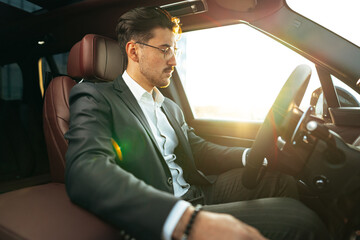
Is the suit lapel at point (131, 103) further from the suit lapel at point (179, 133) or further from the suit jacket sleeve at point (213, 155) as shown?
the suit jacket sleeve at point (213, 155)

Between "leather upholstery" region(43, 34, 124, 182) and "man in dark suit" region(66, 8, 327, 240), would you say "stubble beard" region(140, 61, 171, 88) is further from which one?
"leather upholstery" region(43, 34, 124, 182)

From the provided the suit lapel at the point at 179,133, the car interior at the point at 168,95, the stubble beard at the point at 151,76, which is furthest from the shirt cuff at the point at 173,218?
the stubble beard at the point at 151,76

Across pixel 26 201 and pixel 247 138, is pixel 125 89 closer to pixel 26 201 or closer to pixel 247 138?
pixel 26 201

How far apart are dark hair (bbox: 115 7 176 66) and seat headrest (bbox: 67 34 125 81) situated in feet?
0.47

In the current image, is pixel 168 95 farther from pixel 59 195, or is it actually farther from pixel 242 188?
pixel 59 195

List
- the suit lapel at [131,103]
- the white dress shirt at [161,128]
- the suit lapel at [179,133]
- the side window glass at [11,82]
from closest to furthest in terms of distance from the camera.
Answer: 1. the suit lapel at [131,103]
2. the white dress shirt at [161,128]
3. the suit lapel at [179,133]
4. the side window glass at [11,82]

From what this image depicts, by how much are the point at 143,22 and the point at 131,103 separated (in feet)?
1.69

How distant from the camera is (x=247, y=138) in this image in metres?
2.10

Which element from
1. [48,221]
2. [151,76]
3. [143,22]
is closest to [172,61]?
[151,76]

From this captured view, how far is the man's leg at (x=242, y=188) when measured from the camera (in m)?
1.34

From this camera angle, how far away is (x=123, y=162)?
108cm

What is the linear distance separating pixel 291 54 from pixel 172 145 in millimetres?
996

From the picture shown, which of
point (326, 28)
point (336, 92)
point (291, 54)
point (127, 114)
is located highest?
point (326, 28)

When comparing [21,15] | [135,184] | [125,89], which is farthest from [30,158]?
[135,184]
